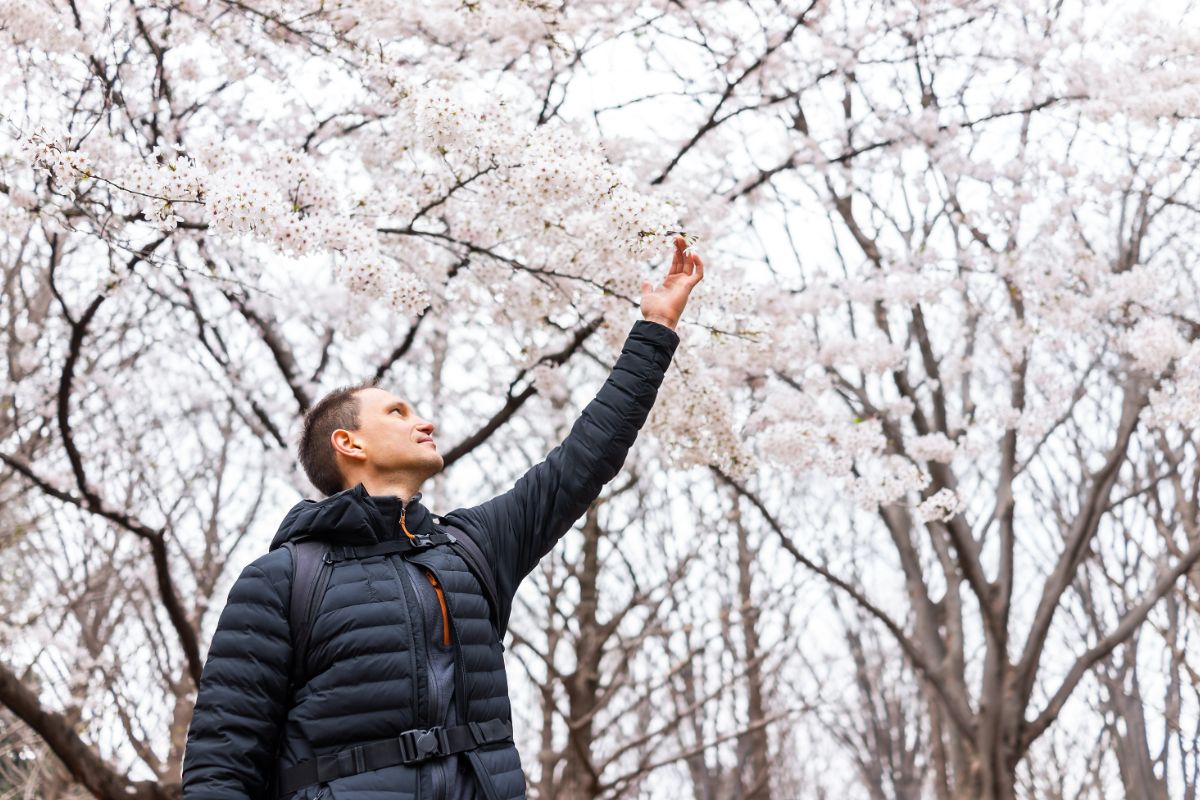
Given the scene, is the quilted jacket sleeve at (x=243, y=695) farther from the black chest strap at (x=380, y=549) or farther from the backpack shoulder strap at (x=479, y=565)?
the backpack shoulder strap at (x=479, y=565)

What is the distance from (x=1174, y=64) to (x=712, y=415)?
438cm

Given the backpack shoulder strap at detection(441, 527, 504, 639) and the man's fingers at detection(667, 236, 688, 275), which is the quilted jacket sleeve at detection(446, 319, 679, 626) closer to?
the backpack shoulder strap at detection(441, 527, 504, 639)

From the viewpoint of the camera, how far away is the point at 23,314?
1016 centimetres

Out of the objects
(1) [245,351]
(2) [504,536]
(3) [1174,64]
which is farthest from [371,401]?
(1) [245,351]

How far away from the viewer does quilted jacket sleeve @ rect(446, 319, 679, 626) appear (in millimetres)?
2561

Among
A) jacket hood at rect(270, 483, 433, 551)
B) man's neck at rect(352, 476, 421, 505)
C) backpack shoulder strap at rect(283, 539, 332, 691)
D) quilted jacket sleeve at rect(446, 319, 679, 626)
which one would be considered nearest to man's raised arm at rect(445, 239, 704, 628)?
quilted jacket sleeve at rect(446, 319, 679, 626)

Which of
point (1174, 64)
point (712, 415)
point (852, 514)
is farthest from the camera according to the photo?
point (852, 514)

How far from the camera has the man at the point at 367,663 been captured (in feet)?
6.76

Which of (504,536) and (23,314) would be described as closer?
(504,536)

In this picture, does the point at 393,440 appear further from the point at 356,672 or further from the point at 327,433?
the point at 356,672

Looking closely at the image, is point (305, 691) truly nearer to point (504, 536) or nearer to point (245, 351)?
point (504, 536)

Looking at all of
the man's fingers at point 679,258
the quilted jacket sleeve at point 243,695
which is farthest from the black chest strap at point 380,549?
the man's fingers at point 679,258

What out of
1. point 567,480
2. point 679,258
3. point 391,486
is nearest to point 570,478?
point 567,480

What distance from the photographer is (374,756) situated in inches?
81.0
